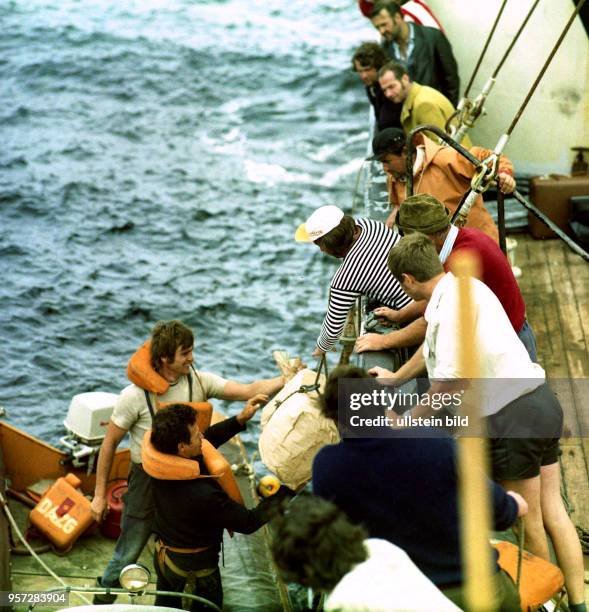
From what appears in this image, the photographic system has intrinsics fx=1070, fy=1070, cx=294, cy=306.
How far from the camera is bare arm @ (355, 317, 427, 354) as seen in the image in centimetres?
505

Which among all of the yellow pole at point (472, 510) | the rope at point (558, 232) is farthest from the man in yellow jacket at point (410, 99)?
the yellow pole at point (472, 510)

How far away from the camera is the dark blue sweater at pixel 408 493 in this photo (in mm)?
3477

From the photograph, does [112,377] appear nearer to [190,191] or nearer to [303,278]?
[303,278]

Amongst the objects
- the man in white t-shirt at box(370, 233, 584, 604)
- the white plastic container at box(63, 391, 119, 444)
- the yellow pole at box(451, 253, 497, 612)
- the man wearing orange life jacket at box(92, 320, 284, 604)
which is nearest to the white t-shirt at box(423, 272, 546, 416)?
the man in white t-shirt at box(370, 233, 584, 604)

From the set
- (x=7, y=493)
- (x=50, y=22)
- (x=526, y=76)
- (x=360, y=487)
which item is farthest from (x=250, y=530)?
(x=50, y=22)

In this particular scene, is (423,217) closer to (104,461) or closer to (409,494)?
(409,494)

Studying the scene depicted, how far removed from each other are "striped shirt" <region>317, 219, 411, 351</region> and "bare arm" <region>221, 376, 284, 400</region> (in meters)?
0.40

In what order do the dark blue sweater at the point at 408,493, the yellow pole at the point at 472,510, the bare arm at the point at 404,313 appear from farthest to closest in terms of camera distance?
the bare arm at the point at 404,313 → the dark blue sweater at the point at 408,493 → the yellow pole at the point at 472,510

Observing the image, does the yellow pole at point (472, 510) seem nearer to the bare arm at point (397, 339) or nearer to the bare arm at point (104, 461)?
the bare arm at point (397, 339)

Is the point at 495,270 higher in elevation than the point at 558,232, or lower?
higher

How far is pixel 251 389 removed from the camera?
5816mm

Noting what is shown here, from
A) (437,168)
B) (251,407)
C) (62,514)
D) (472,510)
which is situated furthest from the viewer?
(62,514)

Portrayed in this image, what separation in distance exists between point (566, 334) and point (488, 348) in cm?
363

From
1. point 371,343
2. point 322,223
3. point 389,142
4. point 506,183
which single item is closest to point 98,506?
point 371,343
